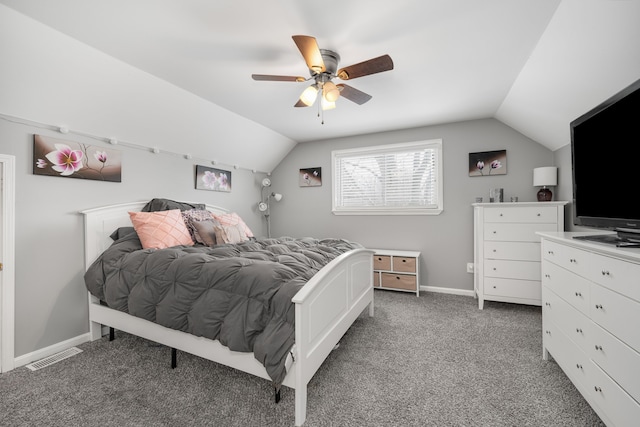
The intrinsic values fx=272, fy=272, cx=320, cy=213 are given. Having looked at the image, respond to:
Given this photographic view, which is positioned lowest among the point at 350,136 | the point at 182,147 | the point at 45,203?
the point at 45,203

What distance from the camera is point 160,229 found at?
2568mm

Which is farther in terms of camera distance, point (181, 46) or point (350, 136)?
point (350, 136)

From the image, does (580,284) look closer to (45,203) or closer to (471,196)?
(471,196)

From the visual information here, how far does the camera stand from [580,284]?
1.55 m

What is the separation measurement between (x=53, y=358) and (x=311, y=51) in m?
3.02

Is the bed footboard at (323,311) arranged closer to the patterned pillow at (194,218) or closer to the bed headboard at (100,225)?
the patterned pillow at (194,218)

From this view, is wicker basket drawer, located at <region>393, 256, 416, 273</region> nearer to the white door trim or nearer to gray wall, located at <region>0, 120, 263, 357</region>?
gray wall, located at <region>0, 120, 263, 357</region>

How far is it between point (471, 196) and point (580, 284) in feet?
7.35

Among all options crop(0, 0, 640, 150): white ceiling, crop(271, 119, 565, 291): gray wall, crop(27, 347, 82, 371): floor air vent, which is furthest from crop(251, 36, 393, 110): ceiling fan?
crop(27, 347, 82, 371): floor air vent

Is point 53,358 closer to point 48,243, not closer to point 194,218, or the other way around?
point 48,243

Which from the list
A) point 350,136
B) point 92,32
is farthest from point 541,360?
point 92,32

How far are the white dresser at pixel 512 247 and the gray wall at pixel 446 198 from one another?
0.53 metres

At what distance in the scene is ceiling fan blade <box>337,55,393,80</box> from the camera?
5.74 feet

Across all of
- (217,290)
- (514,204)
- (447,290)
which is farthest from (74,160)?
(447,290)
